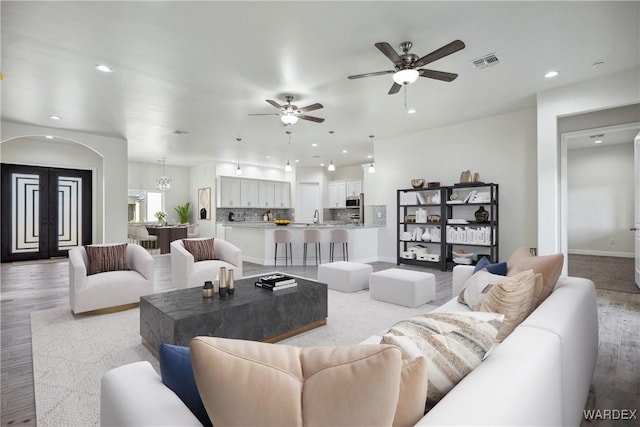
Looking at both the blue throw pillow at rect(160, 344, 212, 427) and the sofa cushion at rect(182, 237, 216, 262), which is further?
the sofa cushion at rect(182, 237, 216, 262)

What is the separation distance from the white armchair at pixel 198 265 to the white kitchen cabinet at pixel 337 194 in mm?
6750

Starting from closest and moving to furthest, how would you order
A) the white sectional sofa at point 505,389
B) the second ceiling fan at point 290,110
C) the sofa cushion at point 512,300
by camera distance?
the white sectional sofa at point 505,389 → the sofa cushion at point 512,300 → the second ceiling fan at point 290,110

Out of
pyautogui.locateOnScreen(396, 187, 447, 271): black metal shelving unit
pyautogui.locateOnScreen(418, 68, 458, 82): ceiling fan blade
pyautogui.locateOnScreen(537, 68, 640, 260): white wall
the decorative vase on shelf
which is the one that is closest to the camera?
pyautogui.locateOnScreen(418, 68, 458, 82): ceiling fan blade

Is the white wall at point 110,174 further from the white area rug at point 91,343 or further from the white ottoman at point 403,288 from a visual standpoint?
the white ottoman at point 403,288

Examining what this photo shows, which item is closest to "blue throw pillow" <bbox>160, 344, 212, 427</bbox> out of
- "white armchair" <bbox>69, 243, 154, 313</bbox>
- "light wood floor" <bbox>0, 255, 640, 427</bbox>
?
"light wood floor" <bbox>0, 255, 640, 427</bbox>

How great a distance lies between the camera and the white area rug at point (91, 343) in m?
1.95

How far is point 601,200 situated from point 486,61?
6.79m

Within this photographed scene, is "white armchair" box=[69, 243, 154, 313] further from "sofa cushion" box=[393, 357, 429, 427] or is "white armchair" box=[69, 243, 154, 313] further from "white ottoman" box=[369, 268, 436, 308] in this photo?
"sofa cushion" box=[393, 357, 429, 427]

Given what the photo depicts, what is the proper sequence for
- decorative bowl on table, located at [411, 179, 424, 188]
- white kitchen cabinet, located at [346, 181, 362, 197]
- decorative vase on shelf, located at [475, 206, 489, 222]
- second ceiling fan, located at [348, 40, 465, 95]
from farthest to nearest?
1. white kitchen cabinet, located at [346, 181, 362, 197]
2. decorative bowl on table, located at [411, 179, 424, 188]
3. decorative vase on shelf, located at [475, 206, 489, 222]
4. second ceiling fan, located at [348, 40, 465, 95]

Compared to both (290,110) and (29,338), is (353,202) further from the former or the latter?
(29,338)

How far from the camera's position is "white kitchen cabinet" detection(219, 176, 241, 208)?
1007 cm

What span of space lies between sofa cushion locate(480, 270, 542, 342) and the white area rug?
149 cm

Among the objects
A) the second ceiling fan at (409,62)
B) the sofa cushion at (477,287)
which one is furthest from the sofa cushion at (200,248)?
the sofa cushion at (477,287)

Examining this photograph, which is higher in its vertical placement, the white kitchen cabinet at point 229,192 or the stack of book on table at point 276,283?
the white kitchen cabinet at point 229,192
